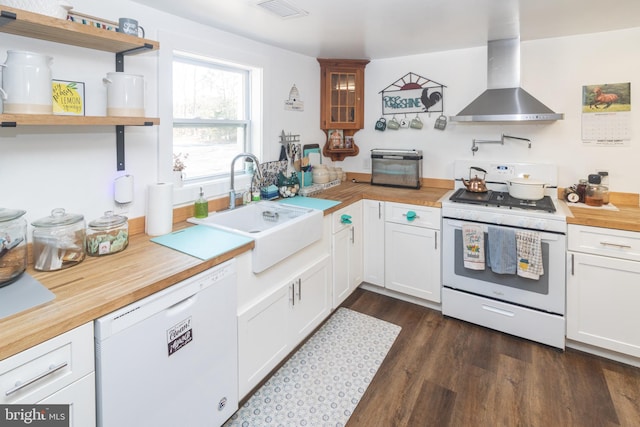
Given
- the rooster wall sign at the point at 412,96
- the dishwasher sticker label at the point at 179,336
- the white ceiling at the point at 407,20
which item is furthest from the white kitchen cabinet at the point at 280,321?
the rooster wall sign at the point at 412,96

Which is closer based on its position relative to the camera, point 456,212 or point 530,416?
point 530,416

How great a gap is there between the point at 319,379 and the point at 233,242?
101cm

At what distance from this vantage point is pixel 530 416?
1775 mm

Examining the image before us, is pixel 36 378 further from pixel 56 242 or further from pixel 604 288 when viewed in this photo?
pixel 604 288

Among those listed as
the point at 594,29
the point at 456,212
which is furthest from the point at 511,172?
the point at 594,29

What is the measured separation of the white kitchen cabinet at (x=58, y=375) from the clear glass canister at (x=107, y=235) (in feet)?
1.84

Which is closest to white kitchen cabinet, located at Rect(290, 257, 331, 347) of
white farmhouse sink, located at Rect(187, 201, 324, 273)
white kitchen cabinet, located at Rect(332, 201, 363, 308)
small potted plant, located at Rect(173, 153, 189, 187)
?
white kitchen cabinet, located at Rect(332, 201, 363, 308)

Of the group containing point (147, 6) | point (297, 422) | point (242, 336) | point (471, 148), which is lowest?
point (297, 422)

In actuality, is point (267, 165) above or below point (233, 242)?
above

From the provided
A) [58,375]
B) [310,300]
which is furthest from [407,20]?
[58,375]

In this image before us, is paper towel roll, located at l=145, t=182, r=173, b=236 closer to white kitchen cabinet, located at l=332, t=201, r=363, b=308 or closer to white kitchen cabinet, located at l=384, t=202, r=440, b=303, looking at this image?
white kitchen cabinet, located at l=332, t=201, r=363, b=308

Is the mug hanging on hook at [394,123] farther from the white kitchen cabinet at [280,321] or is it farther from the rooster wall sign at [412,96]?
the white kitchen cabinet at [280,321]

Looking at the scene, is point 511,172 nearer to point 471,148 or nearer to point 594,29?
point 471,148

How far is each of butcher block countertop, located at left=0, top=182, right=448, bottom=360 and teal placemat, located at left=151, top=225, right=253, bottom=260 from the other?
34 millimetres
